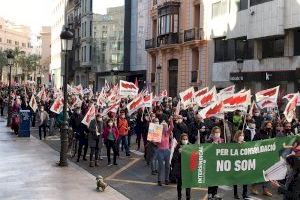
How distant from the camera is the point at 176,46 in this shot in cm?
4559

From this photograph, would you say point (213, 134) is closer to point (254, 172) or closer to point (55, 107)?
point (254, 172)

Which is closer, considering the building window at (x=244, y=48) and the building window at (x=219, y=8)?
the building window at (x=244, y=48)

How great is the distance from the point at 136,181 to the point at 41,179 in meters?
2.50

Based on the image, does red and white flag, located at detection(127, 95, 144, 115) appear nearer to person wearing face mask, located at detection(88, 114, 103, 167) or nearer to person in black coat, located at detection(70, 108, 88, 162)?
person in black coat, located at detection(70, 108, 88, 162)

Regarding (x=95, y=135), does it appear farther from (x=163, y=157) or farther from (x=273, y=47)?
(x=273, y=47)

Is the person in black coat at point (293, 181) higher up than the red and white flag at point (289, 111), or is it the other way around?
the red and white flag at point (289, 111)

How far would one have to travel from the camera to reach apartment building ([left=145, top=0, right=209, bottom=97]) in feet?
139

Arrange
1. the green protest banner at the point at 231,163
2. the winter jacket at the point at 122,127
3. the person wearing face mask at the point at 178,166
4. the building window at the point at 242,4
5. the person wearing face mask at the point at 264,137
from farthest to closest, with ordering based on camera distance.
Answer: the building window at the point at 242,4 → the winter jacket at the point at 122,127 → the person wearing face mask at the point at 264,137 → the person wearing face mask at the point at 178,166 → the green protest banner at the point at 231,163

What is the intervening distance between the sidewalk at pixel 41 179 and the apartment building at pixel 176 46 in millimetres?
23970

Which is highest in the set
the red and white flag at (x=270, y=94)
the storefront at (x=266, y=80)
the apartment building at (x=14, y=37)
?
the apartment building at (x=14, y=37)

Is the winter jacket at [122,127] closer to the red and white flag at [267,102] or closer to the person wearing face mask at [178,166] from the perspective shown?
the red and white flag at [267,102]

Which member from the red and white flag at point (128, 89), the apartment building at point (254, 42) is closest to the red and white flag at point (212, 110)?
the red and white flag at point (128, 89)

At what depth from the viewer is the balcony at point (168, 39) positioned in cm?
4594

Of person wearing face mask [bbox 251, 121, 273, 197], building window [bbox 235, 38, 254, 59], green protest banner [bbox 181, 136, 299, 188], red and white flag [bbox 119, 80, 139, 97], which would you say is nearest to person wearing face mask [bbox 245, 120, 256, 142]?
person wearing face mask [bbox 251, 121, 273, 197]
